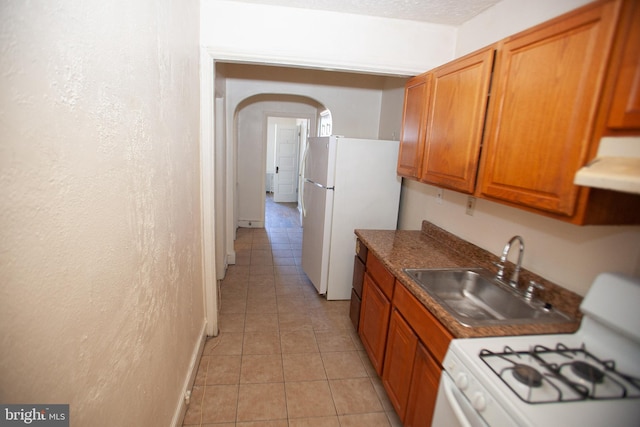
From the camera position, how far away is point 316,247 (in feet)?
10.4

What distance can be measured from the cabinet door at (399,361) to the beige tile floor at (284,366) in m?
0.24

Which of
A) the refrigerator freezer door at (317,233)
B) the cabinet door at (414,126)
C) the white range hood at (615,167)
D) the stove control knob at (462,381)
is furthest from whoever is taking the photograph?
the refrigerator freezer door at (317,233)

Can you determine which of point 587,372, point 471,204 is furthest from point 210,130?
point 587,372

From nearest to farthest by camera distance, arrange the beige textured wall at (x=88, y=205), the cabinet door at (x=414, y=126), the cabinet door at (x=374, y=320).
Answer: the beige textured wall at (x=88, y=205) < the cabinet door at (x=374, y=320) < the cabinet door at (x=414, y=126)

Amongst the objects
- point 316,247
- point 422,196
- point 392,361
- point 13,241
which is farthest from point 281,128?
point 13,241

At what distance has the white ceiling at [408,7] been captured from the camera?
184 cm

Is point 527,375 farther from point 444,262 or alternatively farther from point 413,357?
point 444,262

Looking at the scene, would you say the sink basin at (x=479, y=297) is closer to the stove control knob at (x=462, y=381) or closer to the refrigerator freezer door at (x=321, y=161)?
the stove control knob at (x=462, y=381)

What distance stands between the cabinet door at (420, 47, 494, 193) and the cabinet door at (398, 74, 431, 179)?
0.07 m

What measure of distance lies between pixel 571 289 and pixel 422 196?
1.43m

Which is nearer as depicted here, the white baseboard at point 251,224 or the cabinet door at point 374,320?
the cabinet door at point 374,320

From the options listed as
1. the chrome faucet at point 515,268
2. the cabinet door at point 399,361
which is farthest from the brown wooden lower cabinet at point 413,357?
the chrome faucet at point 515,268

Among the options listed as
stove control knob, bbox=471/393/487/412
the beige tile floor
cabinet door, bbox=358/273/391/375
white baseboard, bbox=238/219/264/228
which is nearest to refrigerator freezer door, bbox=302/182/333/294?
the beige tile floor

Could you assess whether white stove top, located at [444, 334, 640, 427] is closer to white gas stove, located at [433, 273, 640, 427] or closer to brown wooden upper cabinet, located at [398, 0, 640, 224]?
white gas stove, located at [433, 273, 640, 427]
